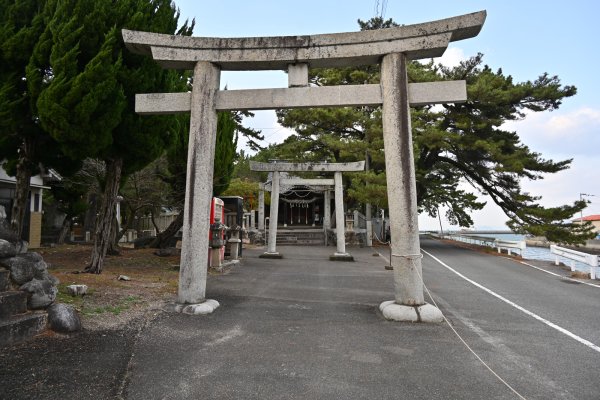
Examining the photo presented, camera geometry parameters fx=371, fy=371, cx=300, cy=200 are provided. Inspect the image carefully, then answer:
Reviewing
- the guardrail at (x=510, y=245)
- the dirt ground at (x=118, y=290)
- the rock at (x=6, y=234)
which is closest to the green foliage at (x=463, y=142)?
the guardrail at (x=510, y=245)

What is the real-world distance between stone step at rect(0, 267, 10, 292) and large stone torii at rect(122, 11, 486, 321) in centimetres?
230

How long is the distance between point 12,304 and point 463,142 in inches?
821

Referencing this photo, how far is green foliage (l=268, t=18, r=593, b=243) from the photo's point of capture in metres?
19.1

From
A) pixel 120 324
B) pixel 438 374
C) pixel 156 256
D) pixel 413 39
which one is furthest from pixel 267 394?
pixel 156 256

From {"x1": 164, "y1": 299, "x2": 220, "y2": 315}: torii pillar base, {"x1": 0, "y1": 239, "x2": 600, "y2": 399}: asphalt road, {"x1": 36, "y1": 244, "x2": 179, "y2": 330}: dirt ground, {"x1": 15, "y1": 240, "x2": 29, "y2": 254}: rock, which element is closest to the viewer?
{"x1": 0, "y1": 239, "x2": 600, "y2": 399}: asphalt road

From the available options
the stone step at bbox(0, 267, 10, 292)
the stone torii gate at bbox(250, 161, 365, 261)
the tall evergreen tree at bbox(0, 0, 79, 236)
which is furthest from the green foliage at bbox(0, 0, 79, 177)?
the stone torii gate at bbox(250, 161, 365, 261)

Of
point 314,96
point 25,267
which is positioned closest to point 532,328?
point 314,96

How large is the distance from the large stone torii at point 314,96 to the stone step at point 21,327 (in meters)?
1.92

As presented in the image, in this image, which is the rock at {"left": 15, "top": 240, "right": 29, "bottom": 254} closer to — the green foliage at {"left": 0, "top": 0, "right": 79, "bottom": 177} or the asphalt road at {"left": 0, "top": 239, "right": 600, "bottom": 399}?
the asphalt road at {"left": 0, "top": 239, "right": 600, "bottom": 399}

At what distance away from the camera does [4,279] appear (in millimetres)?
4434

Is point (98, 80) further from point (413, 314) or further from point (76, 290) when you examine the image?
point (413, 314)

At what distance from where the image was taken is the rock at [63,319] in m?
4.55

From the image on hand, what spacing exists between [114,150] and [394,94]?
6740mm

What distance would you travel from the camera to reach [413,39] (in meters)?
6.04
